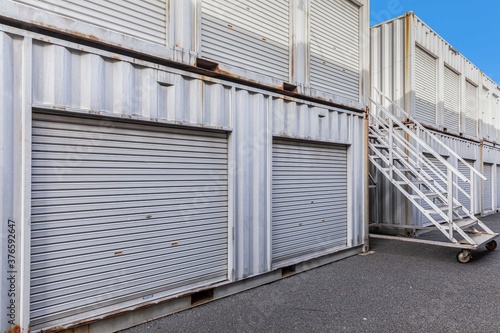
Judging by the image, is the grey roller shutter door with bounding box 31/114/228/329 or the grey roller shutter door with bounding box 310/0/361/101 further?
the grey roller shutter door with bounding box 310/0/361/101

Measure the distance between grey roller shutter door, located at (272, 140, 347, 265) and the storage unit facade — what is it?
10.5ft

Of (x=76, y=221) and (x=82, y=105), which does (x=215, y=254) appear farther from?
(x=82, y=105)

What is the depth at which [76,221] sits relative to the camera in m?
3.11

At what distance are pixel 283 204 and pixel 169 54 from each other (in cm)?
280

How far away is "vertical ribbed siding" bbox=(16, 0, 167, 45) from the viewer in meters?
3.10

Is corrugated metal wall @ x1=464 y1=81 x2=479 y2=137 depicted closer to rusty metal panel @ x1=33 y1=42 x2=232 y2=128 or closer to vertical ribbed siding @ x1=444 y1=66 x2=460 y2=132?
vertical ribbed siding @ x1=444 y1=66 x2=460 y2=132

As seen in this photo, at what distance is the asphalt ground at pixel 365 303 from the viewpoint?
3.40 metres

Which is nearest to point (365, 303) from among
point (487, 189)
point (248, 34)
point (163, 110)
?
point (163, 110)

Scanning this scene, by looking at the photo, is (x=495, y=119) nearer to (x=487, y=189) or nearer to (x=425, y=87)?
(x=487, y=189)

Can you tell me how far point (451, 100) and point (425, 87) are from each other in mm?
2166

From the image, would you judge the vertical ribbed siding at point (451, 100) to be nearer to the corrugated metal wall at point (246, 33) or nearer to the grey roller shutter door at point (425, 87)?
the grey roller shutter door at point (425, 87)

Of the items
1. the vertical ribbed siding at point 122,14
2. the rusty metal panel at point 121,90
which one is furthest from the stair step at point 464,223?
the vertical ribbed siding at point 122,14

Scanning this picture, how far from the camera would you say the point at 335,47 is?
6.11 meters

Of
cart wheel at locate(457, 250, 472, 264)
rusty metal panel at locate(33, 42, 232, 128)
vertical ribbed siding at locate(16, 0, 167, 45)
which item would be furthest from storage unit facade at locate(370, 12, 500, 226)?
vertical ribbed siding at locate(16, 0, 167, 45)
